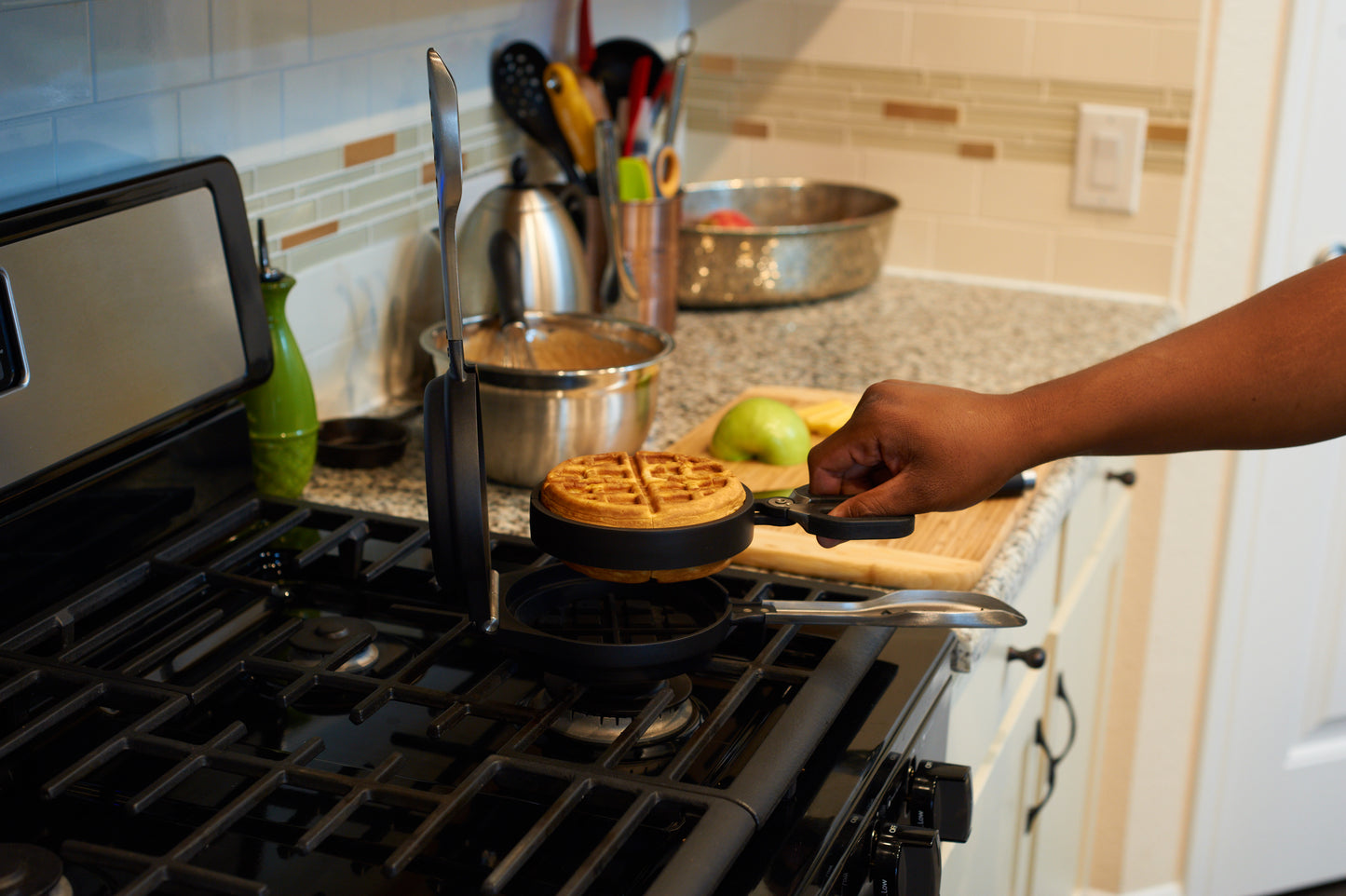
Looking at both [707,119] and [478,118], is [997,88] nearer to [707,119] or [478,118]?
[707,119]

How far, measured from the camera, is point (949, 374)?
164 cm

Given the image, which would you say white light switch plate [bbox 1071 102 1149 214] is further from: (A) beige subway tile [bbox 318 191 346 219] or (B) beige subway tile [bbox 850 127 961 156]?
(A) beige subway tile [bbox 318 191 346 219]

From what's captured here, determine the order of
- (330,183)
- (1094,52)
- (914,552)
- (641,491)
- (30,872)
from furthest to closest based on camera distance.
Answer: (1094,52) < (330,183) < (914,552) < (641,491) < (30,872)

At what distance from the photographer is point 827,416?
1444 mm

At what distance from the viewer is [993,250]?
6.85 ft

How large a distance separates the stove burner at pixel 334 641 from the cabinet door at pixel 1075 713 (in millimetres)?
875

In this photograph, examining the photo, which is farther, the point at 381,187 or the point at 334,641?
the point at 381,187

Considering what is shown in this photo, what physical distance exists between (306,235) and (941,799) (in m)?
0.86

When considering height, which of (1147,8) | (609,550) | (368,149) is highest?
(1147,8)

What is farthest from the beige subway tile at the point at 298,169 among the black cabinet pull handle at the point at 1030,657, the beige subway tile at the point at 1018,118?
the beige subway tile at the point at 1018,118

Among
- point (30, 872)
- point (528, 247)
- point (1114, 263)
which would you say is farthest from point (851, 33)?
point (30, 872)

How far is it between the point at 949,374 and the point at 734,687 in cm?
88

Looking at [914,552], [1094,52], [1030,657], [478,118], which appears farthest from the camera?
[1094,52]

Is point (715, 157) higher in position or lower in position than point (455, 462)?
higher
